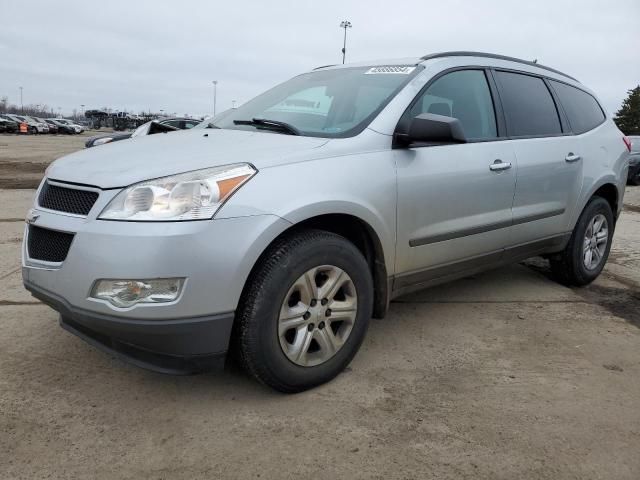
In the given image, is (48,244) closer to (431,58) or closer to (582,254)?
(431,58)

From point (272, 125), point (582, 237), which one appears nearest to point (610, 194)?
point (582, 237)

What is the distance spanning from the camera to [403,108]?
10.1 ft

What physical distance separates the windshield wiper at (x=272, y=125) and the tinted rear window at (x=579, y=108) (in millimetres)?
2490

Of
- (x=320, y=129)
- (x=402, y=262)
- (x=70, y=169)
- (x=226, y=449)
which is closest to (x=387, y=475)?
(x=226, y=449)

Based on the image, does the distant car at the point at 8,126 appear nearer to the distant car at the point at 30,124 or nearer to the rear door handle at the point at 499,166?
the distant car at the point at 30,124

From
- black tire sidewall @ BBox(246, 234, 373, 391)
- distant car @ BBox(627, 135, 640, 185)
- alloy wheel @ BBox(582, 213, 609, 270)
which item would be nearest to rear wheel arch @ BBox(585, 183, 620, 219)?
alloy wheel @ BBox(582, 213, 609, 270)

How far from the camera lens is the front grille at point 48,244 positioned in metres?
2.38

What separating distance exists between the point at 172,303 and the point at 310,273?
66cm

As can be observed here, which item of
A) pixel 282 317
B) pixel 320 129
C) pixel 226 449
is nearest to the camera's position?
pixel 226 449

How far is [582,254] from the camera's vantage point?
456cm

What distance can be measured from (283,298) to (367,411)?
2.18 feet

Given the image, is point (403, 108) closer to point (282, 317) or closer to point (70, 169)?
point (282, 317)

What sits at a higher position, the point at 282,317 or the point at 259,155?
the point at 259,155

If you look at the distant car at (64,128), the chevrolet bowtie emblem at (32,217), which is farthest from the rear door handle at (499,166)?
the distant car at (64,128)
